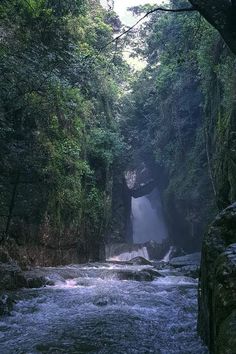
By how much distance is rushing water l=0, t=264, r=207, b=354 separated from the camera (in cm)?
475

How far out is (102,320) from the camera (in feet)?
19.9

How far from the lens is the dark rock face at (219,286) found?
309 centimetres

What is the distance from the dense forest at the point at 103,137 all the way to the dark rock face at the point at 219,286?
1 centimetres

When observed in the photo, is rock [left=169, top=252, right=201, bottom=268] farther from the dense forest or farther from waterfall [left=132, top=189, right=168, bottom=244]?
waterfall [left=132, top=189, right=168, bottom=244]

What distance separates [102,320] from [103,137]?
14.5 metres

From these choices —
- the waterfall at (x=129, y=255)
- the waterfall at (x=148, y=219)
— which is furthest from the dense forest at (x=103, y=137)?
the waterfall at (x=148, y=219)

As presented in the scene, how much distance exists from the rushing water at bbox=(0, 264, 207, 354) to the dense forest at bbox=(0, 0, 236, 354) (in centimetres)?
27

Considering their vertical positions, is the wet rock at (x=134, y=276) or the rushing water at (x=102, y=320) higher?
the wet rock at (x=134, y=276)

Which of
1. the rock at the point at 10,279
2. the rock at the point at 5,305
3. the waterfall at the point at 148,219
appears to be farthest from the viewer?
the waterfall at the point at 148,219

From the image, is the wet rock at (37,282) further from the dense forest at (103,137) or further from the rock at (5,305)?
the rock at (5,305)

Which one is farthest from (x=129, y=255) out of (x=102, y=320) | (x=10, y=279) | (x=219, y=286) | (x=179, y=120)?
(x=219, y=286)

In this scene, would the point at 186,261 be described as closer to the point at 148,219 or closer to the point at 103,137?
the point at 103,137

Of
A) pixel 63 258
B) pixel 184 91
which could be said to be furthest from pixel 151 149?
pixel 63 258

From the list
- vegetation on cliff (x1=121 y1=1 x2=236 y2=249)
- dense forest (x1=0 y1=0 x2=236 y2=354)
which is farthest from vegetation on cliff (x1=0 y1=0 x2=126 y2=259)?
vegetation on cliff (x1=121 y1=1 x2=236 y2=249)
